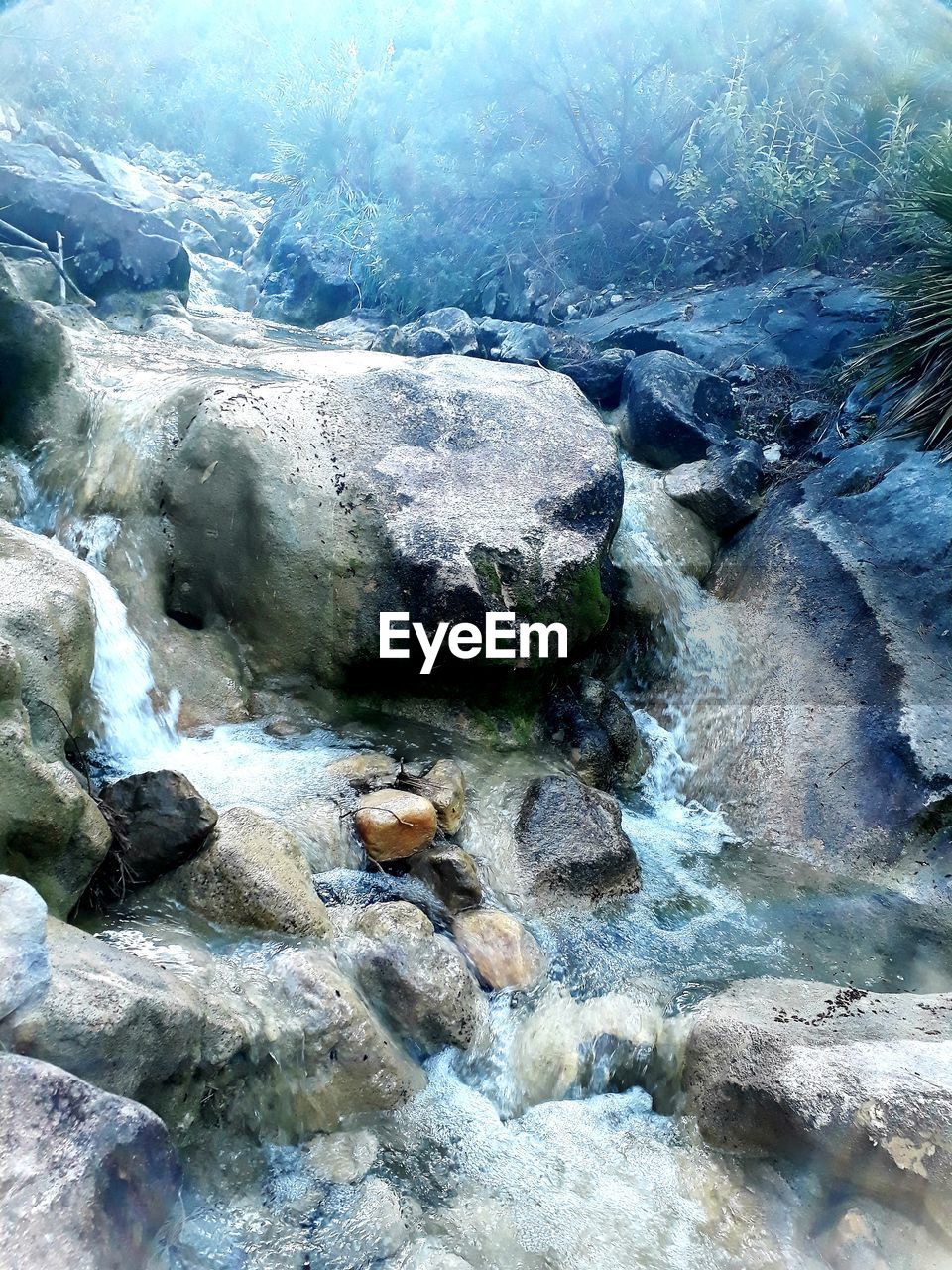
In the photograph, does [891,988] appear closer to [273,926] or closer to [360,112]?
[273,926]

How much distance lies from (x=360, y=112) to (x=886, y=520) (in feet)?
42.2

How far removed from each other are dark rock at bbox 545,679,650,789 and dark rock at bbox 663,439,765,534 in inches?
73.4

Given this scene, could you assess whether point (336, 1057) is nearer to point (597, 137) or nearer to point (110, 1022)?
point (110, 1022)

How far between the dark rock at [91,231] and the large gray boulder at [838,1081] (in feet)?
28.9

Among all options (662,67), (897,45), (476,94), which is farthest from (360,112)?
(897,45)

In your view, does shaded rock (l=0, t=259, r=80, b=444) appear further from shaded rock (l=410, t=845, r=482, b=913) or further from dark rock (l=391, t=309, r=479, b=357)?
dark rock (l=391, t=309, r=479, b=357)

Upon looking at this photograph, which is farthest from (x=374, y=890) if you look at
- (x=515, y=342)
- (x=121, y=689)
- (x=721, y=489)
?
(x=515, y=342)

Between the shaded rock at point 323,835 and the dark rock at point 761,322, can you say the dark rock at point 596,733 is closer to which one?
the shaded rock at point 323,835

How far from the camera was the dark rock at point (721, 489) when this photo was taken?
22.3 ft

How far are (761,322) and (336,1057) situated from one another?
26.6ft

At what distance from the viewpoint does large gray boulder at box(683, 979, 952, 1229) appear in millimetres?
2695

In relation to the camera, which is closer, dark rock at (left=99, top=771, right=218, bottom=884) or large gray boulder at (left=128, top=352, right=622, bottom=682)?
dark rock at (left=99, top=771, right=218, bottom=884)

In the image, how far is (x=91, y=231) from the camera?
912 centimetres

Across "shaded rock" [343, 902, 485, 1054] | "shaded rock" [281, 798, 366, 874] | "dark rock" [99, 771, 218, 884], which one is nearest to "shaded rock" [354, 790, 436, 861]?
"shaded rock" [281, 798, 366, 874]
